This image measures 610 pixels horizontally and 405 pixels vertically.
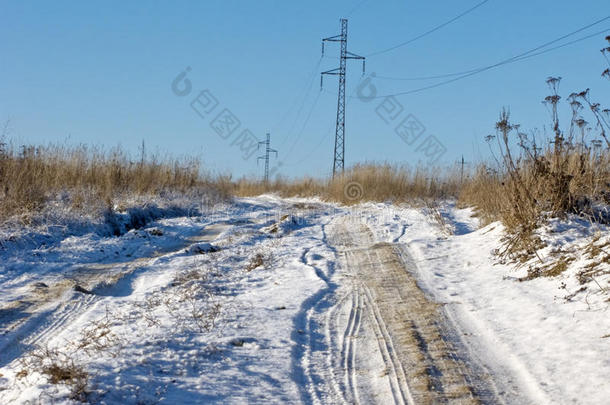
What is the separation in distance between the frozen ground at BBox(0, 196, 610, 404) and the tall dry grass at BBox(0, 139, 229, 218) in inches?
88.4

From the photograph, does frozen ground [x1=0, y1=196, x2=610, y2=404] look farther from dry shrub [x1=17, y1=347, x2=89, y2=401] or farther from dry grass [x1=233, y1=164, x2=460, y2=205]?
dry grass [x1=233, y1=164, x2=460, y2=205]

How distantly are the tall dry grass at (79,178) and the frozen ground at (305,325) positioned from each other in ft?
7.37

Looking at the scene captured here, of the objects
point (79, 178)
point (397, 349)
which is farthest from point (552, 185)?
point (79, 178)

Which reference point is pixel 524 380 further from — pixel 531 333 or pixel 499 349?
pixel 531 333

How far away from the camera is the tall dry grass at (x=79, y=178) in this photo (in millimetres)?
11047

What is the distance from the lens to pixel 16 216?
396 inches

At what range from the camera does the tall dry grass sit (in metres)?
11.0

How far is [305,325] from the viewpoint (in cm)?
510

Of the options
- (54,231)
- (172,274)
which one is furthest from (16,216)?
(172,274)

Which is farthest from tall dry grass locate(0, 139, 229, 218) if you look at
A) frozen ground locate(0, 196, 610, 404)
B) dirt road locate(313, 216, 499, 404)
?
dirt road locate(313, 216, 499, 404)

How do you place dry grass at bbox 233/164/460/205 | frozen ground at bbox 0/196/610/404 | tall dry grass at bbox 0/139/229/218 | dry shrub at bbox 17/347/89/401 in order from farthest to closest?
dry grass at bbox 233/164/460/205, tall dry grass at bbox 0/139/229/218, frozen ground at bbox 0/196/610/404, dry shrub at bbox 17/347/89/401

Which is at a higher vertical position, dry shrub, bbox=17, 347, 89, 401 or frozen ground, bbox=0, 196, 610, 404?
dry shrub, bbox=17, 347, 89, 401

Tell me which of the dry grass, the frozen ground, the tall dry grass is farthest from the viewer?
the dry grass

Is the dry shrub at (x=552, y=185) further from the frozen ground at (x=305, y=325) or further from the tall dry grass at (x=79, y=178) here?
the tall dry grass at (x=79, y=178)
